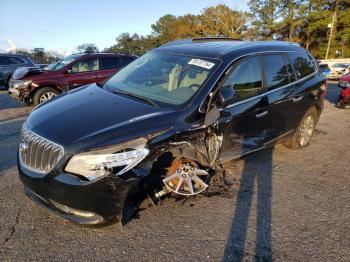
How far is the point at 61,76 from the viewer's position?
9.13 meters

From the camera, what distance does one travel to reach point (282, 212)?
3604mm

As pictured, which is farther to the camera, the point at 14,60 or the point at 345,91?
the point at 14,60

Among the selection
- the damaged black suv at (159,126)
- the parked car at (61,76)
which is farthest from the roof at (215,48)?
the parked car at (61,76)

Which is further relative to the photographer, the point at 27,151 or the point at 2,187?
the point at 2,187

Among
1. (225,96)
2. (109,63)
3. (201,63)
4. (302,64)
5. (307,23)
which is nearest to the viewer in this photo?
(225,96)

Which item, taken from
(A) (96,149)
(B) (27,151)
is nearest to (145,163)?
(A) (96,149)

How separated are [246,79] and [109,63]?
6.72 meters

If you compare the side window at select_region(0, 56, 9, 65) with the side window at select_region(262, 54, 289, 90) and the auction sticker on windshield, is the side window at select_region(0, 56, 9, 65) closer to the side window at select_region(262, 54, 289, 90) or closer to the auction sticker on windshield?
the auction sticker on windshield

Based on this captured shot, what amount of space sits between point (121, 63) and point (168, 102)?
7.09m

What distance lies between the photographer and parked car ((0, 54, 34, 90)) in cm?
1360

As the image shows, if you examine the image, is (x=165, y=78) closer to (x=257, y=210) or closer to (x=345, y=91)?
(x=257, y=210)

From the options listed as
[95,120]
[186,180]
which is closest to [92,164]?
[95,120]

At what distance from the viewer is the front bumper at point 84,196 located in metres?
2.73

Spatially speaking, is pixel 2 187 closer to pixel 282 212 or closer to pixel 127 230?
pixel 127 230
